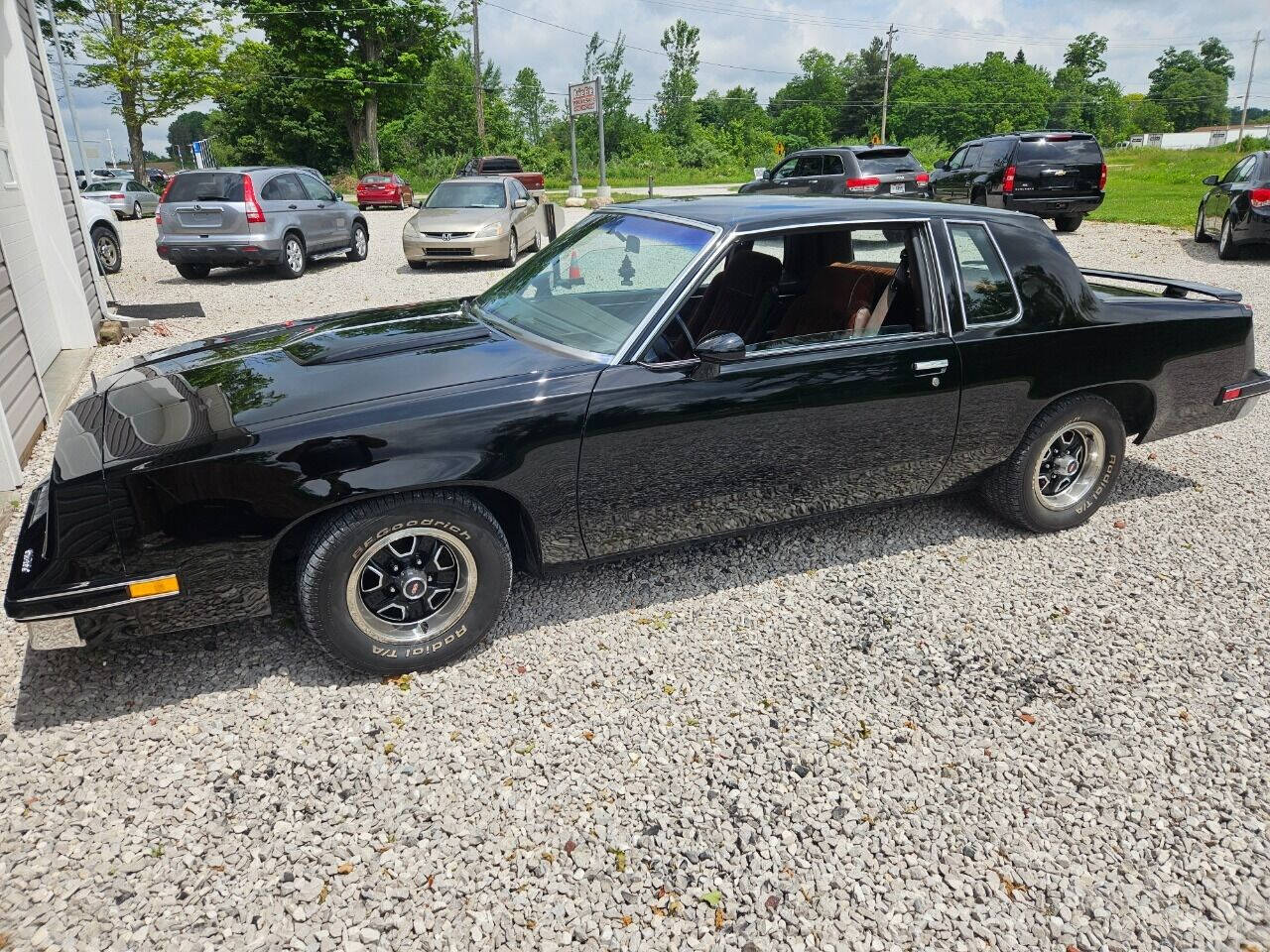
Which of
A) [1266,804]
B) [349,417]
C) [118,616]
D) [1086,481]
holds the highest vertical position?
[349,417]

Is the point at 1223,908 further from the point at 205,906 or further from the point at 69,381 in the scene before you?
the point at 69,381

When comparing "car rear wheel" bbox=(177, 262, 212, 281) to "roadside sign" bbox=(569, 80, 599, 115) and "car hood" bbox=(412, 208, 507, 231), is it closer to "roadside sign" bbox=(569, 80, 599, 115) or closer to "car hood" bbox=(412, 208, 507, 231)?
"car hood" bbox=(412, 208, 507, 231)

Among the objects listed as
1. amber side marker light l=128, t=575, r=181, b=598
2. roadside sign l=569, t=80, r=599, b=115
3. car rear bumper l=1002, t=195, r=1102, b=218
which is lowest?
amber side marker light l=128, t=575, r=181, b=598

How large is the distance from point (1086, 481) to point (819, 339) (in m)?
1.77

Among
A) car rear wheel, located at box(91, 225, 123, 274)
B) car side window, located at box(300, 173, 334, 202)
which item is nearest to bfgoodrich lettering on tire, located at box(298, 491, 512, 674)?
car side window, located at box(300, 173, 334, 202)

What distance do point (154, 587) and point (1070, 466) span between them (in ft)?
13.0

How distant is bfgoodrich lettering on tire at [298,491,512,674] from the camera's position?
2809 millimetres

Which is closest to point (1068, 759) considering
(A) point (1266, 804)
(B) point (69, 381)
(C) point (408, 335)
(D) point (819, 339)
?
(A) point (1266, 804)

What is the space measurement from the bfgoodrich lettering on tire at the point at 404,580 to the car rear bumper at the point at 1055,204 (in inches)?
602

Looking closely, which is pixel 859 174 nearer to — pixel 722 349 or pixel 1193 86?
pixel 722 349

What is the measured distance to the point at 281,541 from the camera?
9.32 ft

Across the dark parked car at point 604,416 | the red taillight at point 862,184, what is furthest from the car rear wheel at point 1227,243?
the dark parked car at point 604,416

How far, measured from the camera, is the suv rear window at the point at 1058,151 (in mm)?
15273

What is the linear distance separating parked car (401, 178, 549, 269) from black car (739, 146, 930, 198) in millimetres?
4328
